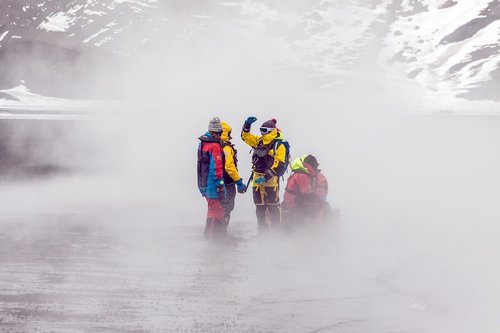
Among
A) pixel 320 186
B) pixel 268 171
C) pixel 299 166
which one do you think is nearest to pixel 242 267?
pixel 268 171

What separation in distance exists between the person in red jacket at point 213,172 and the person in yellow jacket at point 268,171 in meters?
0.75

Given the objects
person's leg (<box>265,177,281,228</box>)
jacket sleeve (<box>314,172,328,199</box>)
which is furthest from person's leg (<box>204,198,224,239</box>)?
jacket sleeve (<box>314,172,328,199</box>)

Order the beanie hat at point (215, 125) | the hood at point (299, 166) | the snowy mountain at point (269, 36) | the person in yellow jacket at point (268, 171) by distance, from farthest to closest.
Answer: the snowy mountain at point (269, 36) → the hood at point (299, 166) → the person in yellow jacket at point (268, 171) → the beanie hat at point (215, 125)

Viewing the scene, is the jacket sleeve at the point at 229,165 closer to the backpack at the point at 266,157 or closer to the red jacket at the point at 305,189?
the backpack at the point at 266,157

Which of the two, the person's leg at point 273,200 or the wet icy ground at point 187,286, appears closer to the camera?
the wet icy ground at point 187,286

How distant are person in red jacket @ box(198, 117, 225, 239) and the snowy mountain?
120455mm

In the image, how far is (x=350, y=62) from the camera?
493 ft

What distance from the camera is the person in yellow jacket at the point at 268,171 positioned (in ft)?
32.4

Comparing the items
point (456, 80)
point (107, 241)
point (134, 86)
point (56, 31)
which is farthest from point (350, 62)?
point (107, 241)

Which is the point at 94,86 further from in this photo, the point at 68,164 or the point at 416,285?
the point at 416,285

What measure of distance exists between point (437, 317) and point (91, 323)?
10.6 ft

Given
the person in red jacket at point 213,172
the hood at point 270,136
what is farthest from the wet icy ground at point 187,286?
the hood at point 270,136

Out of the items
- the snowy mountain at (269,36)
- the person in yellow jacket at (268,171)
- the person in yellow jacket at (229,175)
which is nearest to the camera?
the person in yellow jacket at (229,175)

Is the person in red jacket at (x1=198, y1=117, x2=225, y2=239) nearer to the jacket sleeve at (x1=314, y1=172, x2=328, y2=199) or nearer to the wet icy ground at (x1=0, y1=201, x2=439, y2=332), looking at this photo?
the wet icy ground at (x1=0, y1=201, x2=439, y2=332)
